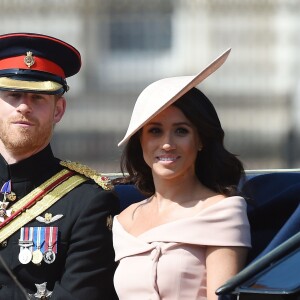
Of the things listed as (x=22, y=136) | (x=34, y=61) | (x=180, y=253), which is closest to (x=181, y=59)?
(x=34, y=61)

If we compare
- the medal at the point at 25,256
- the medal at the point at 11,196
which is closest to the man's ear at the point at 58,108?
the medal at the point at 11,196

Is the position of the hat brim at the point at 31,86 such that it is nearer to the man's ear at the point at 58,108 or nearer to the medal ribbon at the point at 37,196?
the man's ear at the point at 58,108

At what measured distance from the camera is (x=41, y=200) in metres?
3.34

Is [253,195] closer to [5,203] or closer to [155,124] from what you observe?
[155,124]

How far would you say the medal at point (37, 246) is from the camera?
Result: 322 centimetres

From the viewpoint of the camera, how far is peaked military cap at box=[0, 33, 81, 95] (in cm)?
332

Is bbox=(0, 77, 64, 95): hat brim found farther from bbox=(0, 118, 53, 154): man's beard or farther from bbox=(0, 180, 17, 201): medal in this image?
bbox=(0, 180, 17, 201): medal

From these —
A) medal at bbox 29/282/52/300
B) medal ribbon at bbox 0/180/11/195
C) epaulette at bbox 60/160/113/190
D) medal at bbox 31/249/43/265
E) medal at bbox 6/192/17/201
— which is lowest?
medal at bbox 29/282/52/300

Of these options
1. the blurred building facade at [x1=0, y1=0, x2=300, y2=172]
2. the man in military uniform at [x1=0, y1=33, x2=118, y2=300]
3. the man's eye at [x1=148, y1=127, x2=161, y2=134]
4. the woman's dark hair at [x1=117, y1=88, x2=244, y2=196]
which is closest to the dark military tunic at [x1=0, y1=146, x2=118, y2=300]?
the man in military uniform at [x1=0, y1=33, x2=118, y2=300]

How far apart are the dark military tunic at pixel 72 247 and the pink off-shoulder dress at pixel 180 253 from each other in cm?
15

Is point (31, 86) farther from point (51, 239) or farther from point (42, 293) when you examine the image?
point (42, 293)

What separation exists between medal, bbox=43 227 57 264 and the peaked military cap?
13.7 inches

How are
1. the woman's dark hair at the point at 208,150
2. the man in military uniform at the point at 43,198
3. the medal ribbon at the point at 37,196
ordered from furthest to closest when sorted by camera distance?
the medal ribbon at the point at 37,196 < the man in military uniform at the point at 43,198 < the woman's dark hair at the point at 208,150

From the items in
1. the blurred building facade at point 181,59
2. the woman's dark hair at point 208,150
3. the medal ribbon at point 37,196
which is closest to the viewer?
the woman's dark hair at point 208,150
